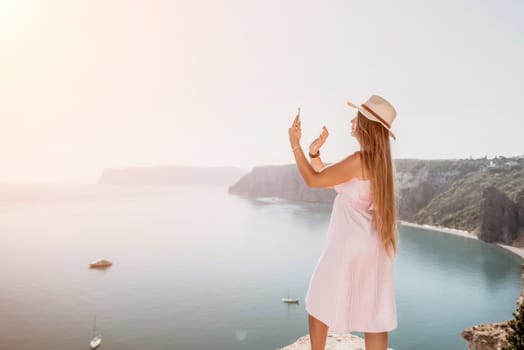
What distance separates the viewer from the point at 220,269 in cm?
7331

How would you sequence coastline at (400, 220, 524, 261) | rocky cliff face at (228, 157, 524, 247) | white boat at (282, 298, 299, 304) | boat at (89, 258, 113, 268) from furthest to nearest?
1. rocky cliff face at (228, 157, 524, 247)
2. coastline at (400, 220, 524, 261)
3. boat at (89, 258, 113, 268)
4. white boat at (282, 298, 299, 304)

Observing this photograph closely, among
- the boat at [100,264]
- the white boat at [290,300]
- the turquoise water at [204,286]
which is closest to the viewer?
the turquoise water at [204,286]

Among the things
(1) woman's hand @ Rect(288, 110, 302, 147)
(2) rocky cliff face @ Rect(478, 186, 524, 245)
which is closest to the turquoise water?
(2) rocky cliff face @ Rect(478, 186, 524, 245)

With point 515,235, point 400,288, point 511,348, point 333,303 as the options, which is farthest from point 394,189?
point 515,235

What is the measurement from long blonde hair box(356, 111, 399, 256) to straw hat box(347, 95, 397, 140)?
0.23 ft

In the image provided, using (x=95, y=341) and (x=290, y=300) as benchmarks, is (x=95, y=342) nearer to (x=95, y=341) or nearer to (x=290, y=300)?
(x=95, y=341)

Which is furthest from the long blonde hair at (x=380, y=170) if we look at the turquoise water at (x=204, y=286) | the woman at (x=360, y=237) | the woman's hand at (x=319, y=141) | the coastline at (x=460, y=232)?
the coastline at (x=460, y=232)

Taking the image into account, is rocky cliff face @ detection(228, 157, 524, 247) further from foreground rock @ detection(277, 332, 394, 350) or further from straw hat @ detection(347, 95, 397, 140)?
straw hat @ detection(347, 95, 397, 140)

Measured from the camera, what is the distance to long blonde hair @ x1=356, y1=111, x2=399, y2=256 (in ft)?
8.72

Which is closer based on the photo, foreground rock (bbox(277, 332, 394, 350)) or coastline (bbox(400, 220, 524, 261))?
foreground rock (bbox(277, 332, 394, 350))

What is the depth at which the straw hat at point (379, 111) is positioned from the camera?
8.57 ft

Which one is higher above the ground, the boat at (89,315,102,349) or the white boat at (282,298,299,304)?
the white boat at (282,298,299,304)

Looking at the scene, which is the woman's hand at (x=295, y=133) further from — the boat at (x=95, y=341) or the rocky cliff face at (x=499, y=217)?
the rocky cliff face at (x=499, y=217)

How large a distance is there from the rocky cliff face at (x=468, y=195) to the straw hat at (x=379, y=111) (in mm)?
95430
